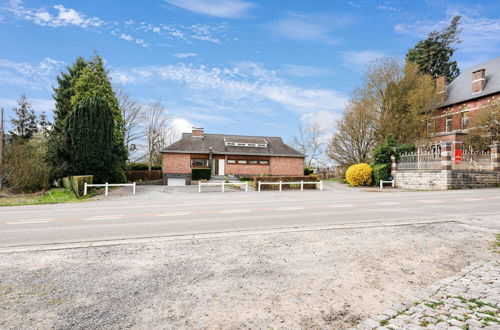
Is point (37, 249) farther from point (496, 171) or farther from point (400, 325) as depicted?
point (496, 171)

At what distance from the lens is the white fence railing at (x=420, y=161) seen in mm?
21094

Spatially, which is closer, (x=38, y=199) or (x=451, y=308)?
(x=451, y=308)

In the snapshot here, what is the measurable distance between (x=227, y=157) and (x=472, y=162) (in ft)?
81.0

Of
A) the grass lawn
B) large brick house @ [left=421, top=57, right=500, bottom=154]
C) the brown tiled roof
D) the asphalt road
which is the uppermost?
large brick house @ [left=421, top=57, right=500, bottom=154]

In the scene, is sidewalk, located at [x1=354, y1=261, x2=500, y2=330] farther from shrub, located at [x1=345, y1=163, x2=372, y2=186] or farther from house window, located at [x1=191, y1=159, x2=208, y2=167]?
house window, located at [x1=191, y1=159, x2=208, y2=167]

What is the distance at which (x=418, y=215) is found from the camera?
9.34 meters

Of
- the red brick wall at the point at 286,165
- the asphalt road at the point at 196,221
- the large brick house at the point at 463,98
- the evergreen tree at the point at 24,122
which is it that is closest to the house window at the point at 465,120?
the large brick house at the point at 463,98

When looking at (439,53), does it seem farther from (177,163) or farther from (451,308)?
(451,308)

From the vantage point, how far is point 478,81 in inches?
1298

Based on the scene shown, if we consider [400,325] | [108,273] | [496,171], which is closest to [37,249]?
[108,273]

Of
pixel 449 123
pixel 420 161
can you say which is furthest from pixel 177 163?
pixel 449 123

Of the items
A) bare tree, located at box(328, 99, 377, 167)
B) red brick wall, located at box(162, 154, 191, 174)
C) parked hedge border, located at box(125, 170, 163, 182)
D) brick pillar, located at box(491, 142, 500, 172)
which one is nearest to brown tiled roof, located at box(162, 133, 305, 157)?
red brick wall, located at box(162, 154, 191, 174)

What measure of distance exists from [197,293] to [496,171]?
25.9 meters

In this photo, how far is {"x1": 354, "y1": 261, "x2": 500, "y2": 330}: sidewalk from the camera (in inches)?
116
